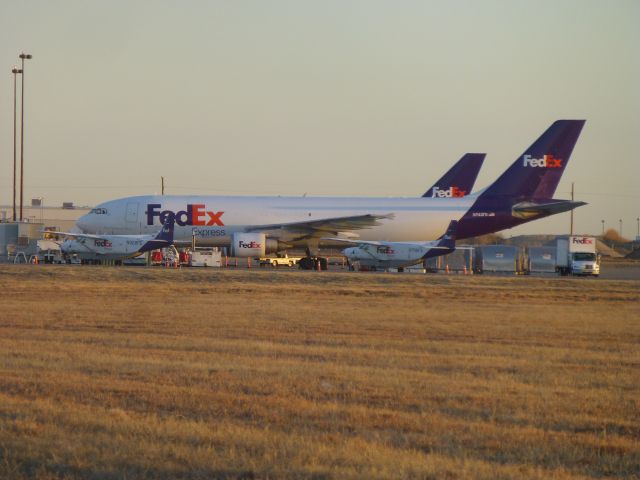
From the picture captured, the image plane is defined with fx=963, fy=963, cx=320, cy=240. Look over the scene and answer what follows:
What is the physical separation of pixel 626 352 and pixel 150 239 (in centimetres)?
3647

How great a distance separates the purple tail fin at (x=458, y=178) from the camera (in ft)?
230

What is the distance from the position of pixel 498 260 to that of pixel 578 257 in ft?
14.7

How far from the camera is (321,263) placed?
52.2m

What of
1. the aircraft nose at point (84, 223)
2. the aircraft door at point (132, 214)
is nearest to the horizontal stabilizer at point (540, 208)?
the aircraft door at point (132, 214)

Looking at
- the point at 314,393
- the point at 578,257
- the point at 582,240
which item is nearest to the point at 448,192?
the point at 582,240

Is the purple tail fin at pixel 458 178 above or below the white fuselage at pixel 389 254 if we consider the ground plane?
above

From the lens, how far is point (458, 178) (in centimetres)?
7038

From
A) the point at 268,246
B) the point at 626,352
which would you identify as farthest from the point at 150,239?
the point at 626,352

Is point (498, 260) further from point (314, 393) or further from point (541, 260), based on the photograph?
point (314, 393)

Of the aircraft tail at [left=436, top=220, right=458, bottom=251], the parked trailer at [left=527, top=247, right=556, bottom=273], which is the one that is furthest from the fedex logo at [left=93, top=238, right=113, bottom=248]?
the parked trailer at [left=527, top=247, right=556, bottom=273]

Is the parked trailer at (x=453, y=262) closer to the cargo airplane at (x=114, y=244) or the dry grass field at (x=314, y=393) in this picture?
the cargo airplane at (x=114, y=244)

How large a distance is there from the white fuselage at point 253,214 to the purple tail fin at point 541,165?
2.17m

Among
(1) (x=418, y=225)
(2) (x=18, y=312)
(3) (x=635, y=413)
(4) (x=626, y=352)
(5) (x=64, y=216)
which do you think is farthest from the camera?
(5) (x=64, y=216)

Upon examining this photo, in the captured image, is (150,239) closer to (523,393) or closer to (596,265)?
(596,265)
